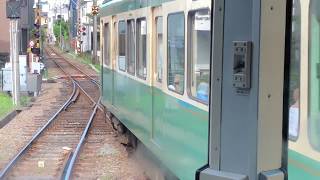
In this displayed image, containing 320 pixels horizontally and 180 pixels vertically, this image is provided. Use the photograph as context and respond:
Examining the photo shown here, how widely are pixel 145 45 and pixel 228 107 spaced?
5.46m

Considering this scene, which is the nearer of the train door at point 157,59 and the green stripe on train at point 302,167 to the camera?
the green stripe on train at point 302,167

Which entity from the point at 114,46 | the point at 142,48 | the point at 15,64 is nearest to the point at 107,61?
the point at 114,46

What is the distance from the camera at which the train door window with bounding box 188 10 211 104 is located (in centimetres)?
500

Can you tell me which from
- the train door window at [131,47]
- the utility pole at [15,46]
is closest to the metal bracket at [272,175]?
the train door window at [131,47]

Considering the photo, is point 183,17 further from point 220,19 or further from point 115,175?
point 115,175

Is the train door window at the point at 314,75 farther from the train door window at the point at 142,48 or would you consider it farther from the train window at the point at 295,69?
the train door window at the point at 142,48

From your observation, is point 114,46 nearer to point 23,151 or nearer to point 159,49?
point 23,151

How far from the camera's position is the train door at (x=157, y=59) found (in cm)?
676

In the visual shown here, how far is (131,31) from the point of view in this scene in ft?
29.0

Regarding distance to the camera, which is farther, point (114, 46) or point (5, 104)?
point (5, 104)

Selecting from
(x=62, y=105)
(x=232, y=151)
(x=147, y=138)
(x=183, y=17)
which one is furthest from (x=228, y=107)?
(x=62, y=105)

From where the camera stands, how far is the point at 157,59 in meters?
7.03

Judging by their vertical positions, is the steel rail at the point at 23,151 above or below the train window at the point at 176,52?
below

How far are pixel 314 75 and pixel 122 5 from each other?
6.73 metres
